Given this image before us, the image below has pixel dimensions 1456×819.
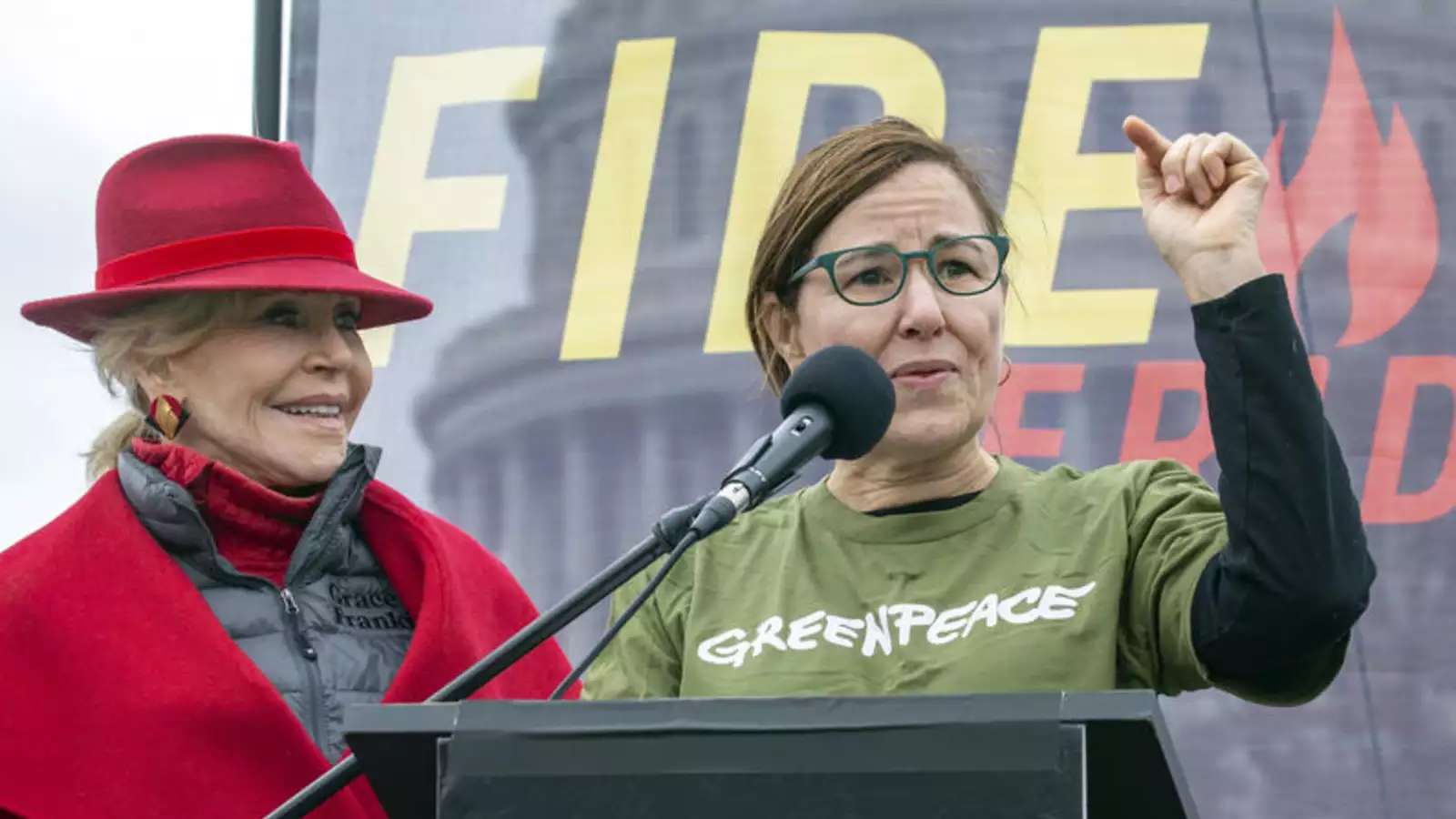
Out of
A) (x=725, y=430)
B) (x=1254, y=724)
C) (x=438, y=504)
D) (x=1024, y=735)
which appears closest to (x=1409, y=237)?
(x=1254, y=724)

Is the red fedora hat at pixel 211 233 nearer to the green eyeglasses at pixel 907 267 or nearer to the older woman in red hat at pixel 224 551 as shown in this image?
the older woman in red hat at pixel 224 551

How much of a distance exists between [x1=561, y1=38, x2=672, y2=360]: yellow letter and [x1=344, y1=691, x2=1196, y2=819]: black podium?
2.46 metres

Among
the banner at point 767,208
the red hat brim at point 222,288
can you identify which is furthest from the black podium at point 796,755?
the banner at point 767,208

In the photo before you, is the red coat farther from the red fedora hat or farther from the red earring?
the red fedora hat

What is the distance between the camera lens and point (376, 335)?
13.1 ft

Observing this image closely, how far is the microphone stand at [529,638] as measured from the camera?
156cm

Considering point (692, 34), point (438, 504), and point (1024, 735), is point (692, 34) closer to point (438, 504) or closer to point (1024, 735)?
point (438, 504)

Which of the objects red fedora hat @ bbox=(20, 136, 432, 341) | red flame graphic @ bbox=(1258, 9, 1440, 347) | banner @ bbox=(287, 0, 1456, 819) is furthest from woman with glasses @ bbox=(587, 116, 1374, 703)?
red flame graphic @ bbox=(1258, 9, 1440, 347)

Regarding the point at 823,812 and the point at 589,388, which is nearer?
the point at 823,812

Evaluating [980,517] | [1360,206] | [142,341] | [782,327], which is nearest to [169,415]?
[142,341]

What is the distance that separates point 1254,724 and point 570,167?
1609 mm

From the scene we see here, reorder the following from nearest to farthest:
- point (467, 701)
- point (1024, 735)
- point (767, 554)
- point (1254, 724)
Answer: point (1024, 735)
point (467, 701)
point (767, 554)
point (1254, 724)

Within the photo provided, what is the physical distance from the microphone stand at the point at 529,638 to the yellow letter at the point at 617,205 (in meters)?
2.29

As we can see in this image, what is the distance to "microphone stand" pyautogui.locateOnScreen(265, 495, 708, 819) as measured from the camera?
1564 mm
